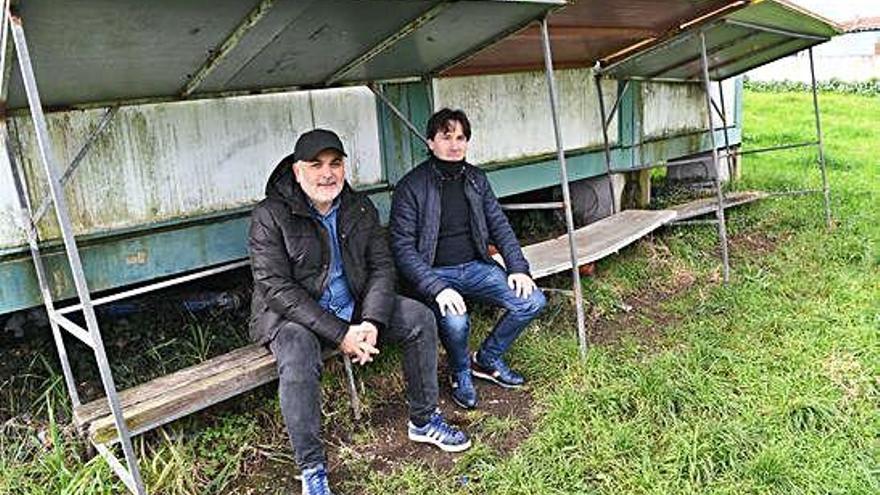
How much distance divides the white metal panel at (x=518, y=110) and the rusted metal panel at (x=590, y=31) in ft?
0.41

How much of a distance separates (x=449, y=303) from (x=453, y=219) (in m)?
0.56

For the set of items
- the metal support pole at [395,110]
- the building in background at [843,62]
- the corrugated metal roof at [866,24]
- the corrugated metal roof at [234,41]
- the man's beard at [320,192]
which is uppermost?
the corrugated metal roof at [866,24]

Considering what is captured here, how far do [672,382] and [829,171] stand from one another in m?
7.72

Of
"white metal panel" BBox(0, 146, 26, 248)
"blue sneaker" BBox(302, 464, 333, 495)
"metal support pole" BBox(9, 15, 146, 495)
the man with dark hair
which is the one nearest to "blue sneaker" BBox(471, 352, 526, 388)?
the man with dark hair

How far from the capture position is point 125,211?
3.53 m

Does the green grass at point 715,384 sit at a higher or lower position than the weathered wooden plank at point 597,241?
lower

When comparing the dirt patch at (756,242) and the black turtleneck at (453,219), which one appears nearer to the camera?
the black turtleneck at (453,219)

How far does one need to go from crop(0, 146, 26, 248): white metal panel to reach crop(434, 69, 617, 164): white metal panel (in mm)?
2564

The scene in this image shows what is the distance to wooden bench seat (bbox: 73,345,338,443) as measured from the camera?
293 cm

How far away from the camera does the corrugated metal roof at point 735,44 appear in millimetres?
5199

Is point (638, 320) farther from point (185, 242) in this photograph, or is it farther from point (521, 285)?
point (185, 242)

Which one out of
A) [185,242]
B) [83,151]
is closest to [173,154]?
[185,242]

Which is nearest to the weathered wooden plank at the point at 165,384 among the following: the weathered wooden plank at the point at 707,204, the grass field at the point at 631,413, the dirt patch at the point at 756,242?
the grass field at the point at 631,413

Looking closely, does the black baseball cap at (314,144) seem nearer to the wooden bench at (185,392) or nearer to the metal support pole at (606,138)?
the wooden bench at (185,392)
